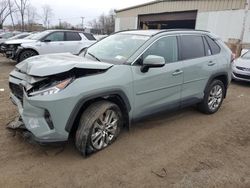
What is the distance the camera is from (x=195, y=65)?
473cm

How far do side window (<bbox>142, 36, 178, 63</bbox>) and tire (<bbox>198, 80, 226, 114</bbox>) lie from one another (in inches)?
50.0

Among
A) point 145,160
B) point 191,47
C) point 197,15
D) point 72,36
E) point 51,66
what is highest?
point 197,15

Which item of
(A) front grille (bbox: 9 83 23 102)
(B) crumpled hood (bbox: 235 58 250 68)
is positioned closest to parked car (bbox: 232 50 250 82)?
(B) crumpled hood (bbox: 235 58 250 68)

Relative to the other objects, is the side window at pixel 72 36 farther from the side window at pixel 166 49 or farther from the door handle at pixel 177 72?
the door handle at pixel 177 72

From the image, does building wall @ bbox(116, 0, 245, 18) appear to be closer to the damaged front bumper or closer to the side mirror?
the side mirror

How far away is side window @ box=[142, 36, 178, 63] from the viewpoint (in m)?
4.10

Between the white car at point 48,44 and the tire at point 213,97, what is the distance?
6.34 m

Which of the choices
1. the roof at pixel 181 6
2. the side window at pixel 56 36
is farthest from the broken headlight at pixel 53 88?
the roof at pixel 181 6

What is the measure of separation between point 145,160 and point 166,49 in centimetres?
189

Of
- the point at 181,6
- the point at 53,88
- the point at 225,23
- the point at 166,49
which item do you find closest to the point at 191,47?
the point at 166,49

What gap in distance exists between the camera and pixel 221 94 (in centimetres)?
561

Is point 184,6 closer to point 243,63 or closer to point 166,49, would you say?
point 243,63

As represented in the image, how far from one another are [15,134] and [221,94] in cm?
416

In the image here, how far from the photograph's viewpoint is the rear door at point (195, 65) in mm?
4609
